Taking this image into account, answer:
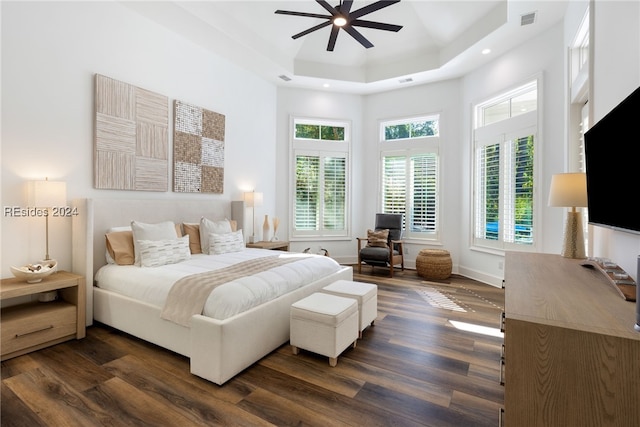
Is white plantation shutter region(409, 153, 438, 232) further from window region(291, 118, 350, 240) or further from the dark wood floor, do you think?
the dark wood floor

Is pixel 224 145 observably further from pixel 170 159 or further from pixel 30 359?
pixel 30 359

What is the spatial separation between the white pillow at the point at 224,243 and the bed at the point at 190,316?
0.11 m

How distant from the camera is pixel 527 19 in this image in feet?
13.0

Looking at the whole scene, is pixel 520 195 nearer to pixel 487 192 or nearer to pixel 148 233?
pixel 487 192

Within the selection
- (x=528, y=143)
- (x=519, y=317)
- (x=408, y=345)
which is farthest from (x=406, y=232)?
(x=519, y=317)

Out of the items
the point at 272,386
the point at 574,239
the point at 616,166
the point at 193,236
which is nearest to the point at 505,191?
the point at 574,239

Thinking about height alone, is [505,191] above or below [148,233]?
above

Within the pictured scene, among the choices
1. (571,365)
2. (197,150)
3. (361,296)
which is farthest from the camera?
(197,150)

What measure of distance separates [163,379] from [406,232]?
497 cm

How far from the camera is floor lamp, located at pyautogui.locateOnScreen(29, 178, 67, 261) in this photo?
8.92 feet

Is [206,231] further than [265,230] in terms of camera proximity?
No

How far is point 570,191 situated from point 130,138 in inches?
177

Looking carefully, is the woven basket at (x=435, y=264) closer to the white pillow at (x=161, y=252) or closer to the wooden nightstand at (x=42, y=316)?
the white pillow at (x=161, y=252)

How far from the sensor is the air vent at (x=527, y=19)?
3.87m
